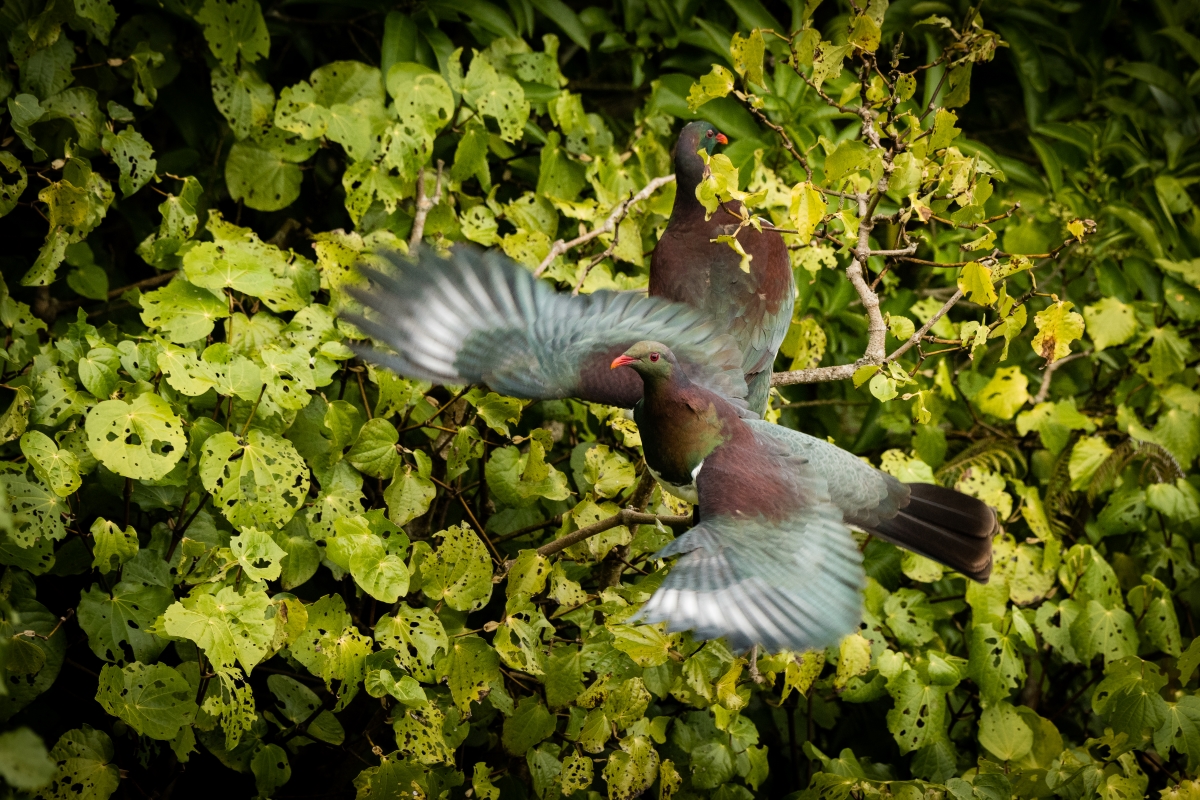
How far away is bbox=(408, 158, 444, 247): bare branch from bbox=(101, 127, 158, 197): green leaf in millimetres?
626

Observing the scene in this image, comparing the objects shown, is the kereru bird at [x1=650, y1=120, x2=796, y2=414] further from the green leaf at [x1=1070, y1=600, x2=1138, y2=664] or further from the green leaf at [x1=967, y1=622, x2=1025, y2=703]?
the green leaf at [x1=1070, y1=600, x2=1138, y2=664]

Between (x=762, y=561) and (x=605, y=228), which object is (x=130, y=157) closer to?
(x=605, y=228)

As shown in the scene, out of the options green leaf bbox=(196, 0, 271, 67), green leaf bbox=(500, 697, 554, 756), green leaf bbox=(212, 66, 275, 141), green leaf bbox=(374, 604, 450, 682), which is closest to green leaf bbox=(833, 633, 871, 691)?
green leaf bbox=(500, 697, 554, 756)

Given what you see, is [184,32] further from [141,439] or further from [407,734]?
[407,734]

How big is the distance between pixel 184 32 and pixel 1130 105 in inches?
120

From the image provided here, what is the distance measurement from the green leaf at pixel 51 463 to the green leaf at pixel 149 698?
35 centimetres

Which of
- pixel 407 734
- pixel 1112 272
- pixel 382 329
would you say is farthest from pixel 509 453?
pixel 1112 272

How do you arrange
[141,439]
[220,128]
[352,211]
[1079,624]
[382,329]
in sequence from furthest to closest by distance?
[220,128] < [1079,624] < [352,211] < [382,329] < [141,439]

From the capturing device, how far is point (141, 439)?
197 cm

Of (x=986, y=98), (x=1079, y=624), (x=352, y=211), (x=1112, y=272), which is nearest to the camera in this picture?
(x=352, y=211)

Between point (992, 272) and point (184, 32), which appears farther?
point (184, 32)

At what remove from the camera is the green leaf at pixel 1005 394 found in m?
3.01

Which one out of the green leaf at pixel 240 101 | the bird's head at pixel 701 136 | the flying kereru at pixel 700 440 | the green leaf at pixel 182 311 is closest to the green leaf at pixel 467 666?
the flying kereru at pixel 700 440

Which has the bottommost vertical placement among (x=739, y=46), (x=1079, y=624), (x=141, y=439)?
(x=1079, y=624)
